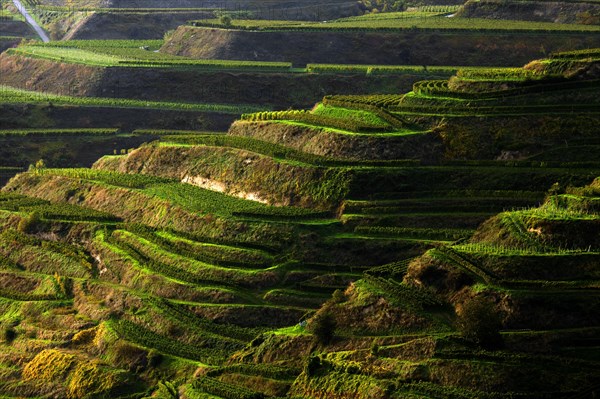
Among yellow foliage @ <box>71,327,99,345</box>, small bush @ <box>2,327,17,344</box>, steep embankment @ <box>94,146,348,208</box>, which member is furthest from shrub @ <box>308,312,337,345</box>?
small bush @ <box>2,327,17,344</box>

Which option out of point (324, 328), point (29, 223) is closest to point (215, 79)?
point (29, 223)

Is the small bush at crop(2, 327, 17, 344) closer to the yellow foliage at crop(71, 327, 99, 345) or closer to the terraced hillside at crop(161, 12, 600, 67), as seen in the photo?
the yellow foliage at crop(71, 327, 99, 345)

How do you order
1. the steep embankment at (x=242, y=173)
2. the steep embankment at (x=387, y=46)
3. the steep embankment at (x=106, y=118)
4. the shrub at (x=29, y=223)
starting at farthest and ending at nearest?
the steep embankment at (x=387, y=46), the steep embankment at (x=106, y=118), the shrub at (x=29, y=223), the steep embankment at (x=242, y=173)

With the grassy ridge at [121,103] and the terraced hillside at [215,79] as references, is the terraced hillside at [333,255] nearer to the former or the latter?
the grassy ridge at [121,103]

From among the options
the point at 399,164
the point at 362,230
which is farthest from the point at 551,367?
the point at 399,164

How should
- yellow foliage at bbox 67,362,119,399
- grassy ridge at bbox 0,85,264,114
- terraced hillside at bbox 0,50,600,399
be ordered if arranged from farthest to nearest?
grassy ridge at bbox 0,85,264,114 < yellow foliage at bbox 67,362,119,399 < terraced hillside at bbox 0,50,600,399

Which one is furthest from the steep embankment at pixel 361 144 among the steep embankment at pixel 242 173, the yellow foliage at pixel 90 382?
the yellow foliage at pixel 90 382
